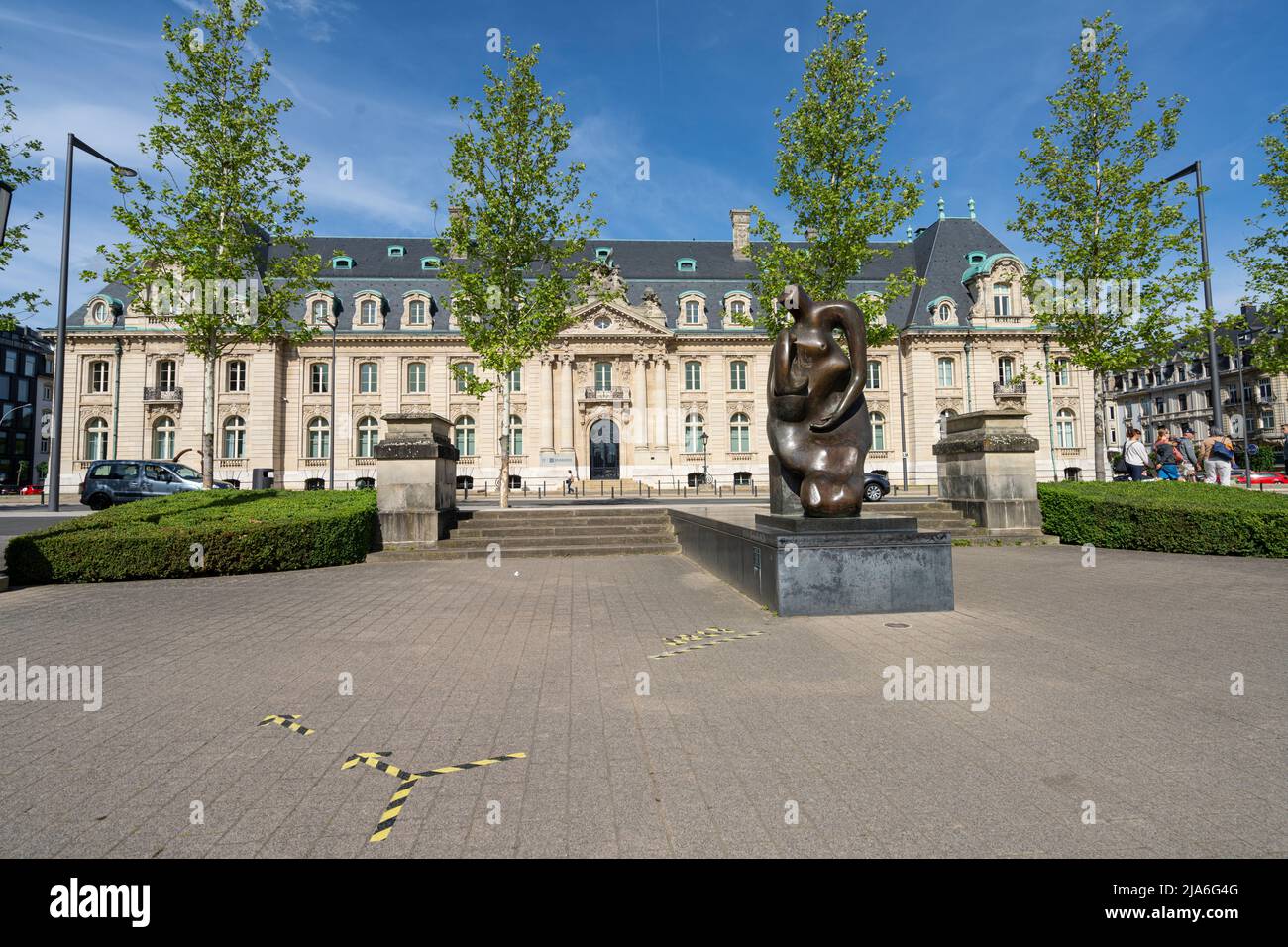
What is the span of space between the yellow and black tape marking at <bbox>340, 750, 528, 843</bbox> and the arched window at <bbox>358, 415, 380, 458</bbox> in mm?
47072

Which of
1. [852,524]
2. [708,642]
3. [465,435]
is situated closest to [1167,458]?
[852,524]

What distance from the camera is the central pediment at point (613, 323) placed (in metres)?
47.6

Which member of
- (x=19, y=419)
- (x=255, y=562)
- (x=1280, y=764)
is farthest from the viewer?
(x=19, y=419)

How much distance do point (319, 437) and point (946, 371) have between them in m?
45.2

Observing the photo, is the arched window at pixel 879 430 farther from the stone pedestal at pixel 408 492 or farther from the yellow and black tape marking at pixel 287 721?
the yellow and black tape marking at pixel 287 721

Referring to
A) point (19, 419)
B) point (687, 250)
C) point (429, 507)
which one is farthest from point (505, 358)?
point (19, 419)

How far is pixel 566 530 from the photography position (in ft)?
49.8

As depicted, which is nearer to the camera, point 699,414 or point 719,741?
point 719,741

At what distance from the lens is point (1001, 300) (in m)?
47.6

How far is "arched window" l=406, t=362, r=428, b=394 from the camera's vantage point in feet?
157

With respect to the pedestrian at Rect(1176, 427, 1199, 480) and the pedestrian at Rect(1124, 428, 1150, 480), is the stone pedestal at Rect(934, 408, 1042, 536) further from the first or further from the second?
the pedestrian at Rect(1176, 427, 1199, 480)

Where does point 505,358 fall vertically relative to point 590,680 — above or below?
above

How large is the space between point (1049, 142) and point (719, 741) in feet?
76.8
